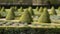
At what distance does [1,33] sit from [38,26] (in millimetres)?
1292

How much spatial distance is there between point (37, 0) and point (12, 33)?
11.1m

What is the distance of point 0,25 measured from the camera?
32.0ft

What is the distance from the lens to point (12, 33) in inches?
374

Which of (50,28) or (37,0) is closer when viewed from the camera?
(50,28)

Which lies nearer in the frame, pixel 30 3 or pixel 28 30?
pixel 28 30

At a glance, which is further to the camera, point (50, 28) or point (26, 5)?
point (26, 5)

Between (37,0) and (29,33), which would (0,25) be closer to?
(29,33)

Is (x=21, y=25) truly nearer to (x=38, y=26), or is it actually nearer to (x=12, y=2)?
(x=38, y=26)

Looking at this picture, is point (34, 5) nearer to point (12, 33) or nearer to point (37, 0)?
point (37, 0)

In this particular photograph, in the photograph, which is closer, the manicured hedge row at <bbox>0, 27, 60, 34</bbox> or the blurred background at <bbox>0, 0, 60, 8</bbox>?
the manicured hedge row at <bbox>0, 27, 60, 34</bbox>

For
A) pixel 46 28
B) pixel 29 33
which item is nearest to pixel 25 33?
pixel 29 33

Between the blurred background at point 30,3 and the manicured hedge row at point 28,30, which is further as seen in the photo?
the blurred background at point 30,3

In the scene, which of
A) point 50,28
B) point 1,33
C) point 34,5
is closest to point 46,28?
point 50,28

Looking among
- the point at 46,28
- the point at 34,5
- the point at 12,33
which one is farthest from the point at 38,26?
the point at 34,5
